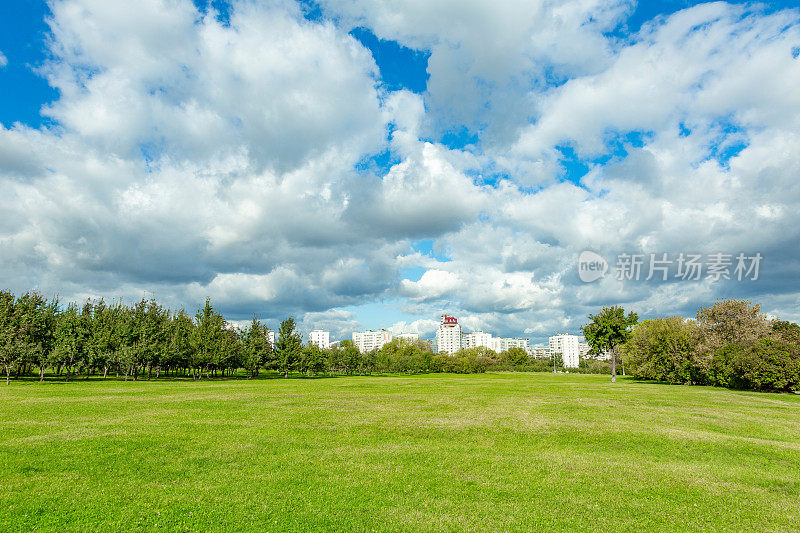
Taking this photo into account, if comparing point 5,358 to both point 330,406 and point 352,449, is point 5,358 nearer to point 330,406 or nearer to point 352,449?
point 330,406

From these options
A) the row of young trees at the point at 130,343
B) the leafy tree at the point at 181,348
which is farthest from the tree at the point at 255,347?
the leafy tree at the point at 181,348

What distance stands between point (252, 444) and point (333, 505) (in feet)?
24.3

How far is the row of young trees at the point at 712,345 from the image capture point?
156ft

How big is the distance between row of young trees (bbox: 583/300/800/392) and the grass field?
34249 millimetres

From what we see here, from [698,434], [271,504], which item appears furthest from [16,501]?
[698,434]

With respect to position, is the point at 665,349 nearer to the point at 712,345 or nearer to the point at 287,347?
the point at 712,345

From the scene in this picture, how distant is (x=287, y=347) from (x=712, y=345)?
77821 millimetres

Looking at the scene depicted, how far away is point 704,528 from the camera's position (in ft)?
29.9

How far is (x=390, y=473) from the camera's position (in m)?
12.5

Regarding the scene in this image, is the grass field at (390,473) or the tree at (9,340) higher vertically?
the tree at (9,340)

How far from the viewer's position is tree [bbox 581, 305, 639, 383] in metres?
73.9

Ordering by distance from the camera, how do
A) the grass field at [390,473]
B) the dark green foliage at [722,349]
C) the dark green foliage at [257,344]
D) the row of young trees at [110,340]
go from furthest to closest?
the row of young trees at [110,340] < the dark green foliage at [257,344] < the dark green foliage at [722,349] < the grass field at [390,473]

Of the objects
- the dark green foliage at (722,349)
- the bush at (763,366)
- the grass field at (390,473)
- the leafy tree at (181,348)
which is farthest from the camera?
the leafy tree at (181,348)

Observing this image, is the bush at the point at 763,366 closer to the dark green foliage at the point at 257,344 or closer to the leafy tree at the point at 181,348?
the dark green foliage at the point at 257,344
